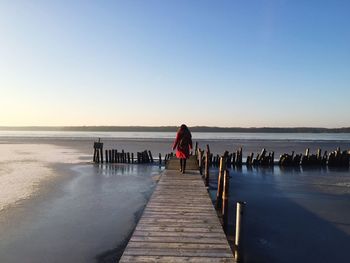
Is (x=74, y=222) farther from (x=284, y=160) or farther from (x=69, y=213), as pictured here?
(x=284, y=160)

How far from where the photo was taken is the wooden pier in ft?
22.9

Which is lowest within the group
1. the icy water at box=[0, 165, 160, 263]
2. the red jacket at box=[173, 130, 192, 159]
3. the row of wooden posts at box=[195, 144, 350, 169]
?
the icy water at box=[0, 165, 160, 263]

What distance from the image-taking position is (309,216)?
1401 cm

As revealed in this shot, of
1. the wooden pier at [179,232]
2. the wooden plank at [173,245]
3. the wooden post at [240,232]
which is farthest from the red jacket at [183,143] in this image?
the wooden plank at [173,245]

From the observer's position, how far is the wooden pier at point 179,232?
6.97 metres

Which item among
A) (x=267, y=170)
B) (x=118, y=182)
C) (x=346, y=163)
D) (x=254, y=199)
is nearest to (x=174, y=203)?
(x=254, y=199)

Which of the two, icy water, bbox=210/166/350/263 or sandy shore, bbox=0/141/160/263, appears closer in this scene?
sandy shore, bbox=0/141/160/263

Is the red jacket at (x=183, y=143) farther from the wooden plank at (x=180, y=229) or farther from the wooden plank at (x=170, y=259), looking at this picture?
the wooden plank at (x=170, y=259)

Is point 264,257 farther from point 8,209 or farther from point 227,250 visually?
point 8,209

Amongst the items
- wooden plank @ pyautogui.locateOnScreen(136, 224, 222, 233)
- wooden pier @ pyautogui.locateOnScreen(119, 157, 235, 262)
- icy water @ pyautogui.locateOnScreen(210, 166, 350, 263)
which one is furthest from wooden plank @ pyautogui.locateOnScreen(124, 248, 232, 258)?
icy water @ pyautogui.locateOnScreen(210, 166, 350, 263)

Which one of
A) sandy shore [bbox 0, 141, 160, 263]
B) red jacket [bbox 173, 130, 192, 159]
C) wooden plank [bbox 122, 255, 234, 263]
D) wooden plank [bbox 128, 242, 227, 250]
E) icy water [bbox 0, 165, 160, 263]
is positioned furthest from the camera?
red jacket [bbox 173, 130, 192, 159]

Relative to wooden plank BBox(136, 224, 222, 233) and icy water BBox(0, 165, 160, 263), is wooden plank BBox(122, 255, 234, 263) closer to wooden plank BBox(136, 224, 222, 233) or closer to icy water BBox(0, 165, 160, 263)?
wooden plank BBox(136, 224, 222, 233)

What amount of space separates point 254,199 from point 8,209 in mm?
9873

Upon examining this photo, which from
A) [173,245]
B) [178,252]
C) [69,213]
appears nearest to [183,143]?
[69,213]
